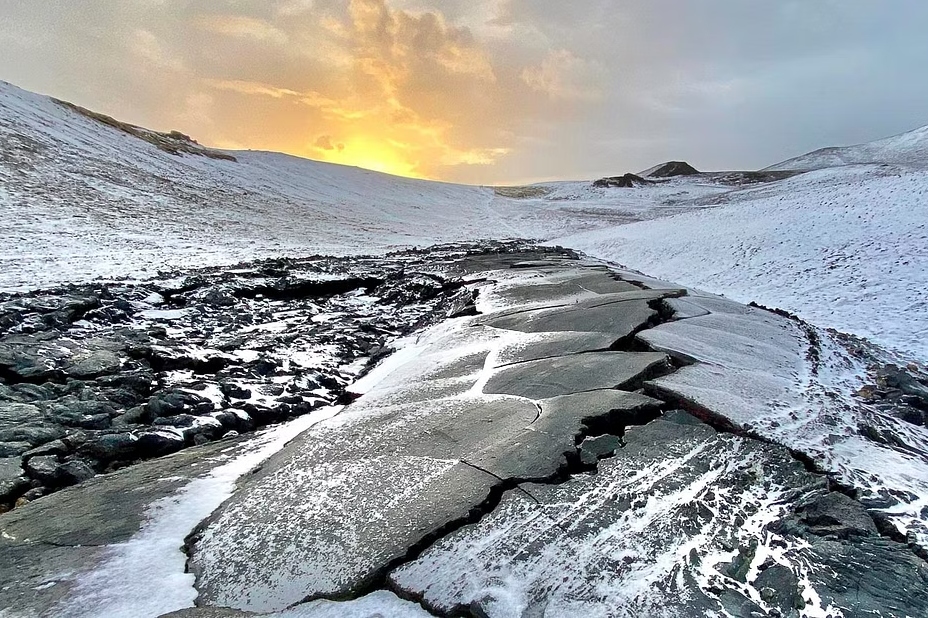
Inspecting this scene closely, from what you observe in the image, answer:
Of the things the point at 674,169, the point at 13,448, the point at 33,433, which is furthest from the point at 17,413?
the point at 674,169

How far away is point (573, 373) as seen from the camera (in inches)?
158

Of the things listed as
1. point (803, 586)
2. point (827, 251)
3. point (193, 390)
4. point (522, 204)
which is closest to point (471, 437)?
point (803, 586)

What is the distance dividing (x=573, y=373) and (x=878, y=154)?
203ft

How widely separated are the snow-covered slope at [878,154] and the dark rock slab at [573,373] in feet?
151

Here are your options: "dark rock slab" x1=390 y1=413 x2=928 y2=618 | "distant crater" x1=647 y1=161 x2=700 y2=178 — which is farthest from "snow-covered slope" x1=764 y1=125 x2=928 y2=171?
"dark rock slab" x1=390 y1=413 x2=928 y2=618

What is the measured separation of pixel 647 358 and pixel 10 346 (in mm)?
5954

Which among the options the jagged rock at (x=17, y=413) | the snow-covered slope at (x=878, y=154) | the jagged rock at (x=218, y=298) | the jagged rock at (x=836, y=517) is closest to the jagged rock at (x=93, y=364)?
the jagged rock at (x=17, y=413)

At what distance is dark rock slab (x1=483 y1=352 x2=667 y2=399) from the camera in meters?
3.73

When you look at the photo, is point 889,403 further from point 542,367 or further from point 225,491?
point 225,491

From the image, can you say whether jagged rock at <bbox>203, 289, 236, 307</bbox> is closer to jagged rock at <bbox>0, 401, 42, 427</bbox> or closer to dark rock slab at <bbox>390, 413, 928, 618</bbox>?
jagged rock at <bbox>0, 401, 42, 427</bbox>

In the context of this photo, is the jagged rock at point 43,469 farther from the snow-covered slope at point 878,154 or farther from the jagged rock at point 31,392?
the snow-covered slope at point 878,154

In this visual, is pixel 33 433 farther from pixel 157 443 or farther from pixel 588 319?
pixel 588 319

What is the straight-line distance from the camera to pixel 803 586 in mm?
1938

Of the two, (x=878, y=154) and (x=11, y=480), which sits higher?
(x=878, y=154)
